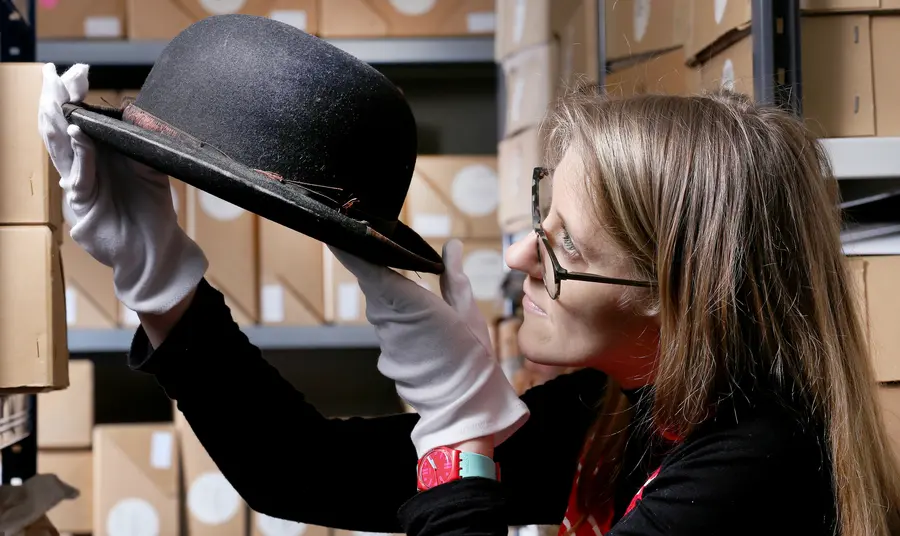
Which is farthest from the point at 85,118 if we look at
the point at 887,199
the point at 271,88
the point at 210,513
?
the point at 210,513

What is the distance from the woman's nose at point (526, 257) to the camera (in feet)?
2.59

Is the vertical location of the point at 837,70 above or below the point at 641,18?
below

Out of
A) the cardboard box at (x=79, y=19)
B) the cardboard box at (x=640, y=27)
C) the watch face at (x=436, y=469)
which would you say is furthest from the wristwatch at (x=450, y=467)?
the cardboard box at (x=79, y=19)

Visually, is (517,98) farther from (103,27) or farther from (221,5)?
(103,27)

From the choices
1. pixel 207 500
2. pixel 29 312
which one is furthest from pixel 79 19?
pixel 29 312

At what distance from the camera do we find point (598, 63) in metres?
1.50

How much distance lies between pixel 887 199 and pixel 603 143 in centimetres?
38

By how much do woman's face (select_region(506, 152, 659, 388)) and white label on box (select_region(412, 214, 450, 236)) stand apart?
1029 millimetres

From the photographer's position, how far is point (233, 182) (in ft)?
1.97

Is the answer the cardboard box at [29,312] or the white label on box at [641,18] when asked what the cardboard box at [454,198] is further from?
the cardboard box at [29,312]

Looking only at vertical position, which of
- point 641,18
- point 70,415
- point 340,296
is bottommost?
point 70,415

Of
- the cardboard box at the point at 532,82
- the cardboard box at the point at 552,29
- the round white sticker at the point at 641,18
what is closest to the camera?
the round white sticker at the point at 641,18

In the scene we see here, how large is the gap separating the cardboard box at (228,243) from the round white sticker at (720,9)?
40.9 inches

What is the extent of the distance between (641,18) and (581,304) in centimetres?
74
